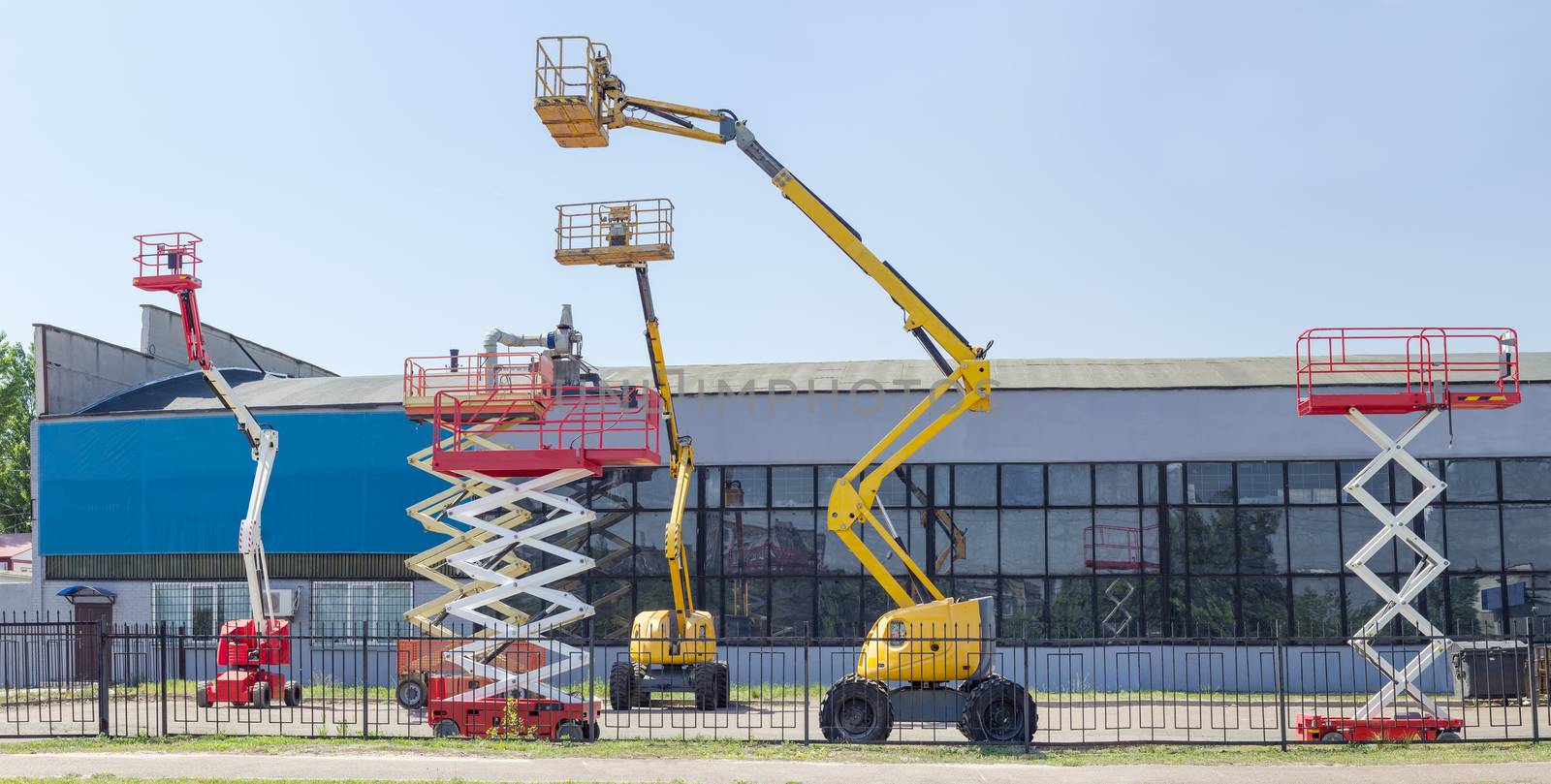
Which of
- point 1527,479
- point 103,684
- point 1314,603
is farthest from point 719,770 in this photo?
point 1527,479

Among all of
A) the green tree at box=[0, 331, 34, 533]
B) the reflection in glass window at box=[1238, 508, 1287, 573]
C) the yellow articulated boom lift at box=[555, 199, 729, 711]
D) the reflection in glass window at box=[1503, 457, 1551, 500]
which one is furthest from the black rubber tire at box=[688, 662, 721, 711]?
the green tree at box=[0, 331, 34, 533]

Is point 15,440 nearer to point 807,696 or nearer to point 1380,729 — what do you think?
point 807,696

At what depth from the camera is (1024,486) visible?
3123 centimetres

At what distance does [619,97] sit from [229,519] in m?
16.5

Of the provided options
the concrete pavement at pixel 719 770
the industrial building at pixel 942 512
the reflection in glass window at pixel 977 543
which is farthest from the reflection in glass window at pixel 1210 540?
the concrete pavement at pixel 719 770

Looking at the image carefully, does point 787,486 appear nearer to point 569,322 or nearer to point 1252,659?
point 569,322

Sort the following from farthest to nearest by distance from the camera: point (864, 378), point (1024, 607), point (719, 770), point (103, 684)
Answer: point (864, 378) → point (1024, 607) → point (103, 684) → point (719, 770)

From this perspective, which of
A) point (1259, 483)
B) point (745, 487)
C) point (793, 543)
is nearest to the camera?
point (1259, 483)

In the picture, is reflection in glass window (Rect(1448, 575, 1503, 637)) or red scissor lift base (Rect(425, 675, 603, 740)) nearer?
red scissor lift base (Rect(425, 675, 603, 740))

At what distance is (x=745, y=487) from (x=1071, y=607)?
761cm

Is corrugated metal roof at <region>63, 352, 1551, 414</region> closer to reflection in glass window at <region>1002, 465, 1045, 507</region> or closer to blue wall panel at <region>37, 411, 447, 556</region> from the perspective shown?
blue wall panel at <region>37, 411, 447, 556</region>

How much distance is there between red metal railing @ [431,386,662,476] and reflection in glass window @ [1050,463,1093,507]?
8948 millimetres

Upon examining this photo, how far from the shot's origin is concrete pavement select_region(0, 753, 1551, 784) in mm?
17000

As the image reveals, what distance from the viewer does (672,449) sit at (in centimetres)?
2970
